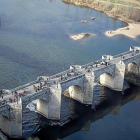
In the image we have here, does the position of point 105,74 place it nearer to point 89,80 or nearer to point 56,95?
point 89,80

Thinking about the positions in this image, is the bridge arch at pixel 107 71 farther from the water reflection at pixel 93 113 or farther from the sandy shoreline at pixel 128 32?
the sandy shoreline at pixel 128 32

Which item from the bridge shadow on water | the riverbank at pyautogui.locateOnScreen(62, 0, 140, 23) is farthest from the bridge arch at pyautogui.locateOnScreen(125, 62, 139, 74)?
the riverbank at pyautogui.locateOnScreen(62, 0, 140, 23)

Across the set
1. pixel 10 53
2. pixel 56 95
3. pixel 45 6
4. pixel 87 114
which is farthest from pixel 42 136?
pixel 45 6

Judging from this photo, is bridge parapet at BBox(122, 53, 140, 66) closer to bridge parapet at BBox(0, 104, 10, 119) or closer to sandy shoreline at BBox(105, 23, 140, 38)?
bridge parapet at BBox(0, 104, 10, 119)

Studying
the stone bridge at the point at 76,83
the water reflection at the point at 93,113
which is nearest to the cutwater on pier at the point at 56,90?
the stone bridge at the point at 76,83

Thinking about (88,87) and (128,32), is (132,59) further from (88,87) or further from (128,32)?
(128,32)

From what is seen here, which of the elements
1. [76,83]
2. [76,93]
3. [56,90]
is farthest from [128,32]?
[56,90]
